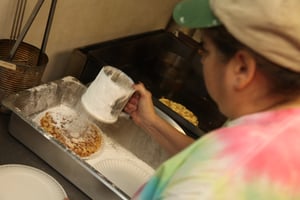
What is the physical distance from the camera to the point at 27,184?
833 millimetres

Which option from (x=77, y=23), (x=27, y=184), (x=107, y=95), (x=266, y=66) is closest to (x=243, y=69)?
(x=266, y=66)

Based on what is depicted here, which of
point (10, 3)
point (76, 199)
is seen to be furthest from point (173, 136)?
point (10, 3)

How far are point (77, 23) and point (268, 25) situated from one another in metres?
0.81

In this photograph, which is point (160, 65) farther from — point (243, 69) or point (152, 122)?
point (243, 69)

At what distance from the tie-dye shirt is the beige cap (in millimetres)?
68

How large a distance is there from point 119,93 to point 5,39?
30cm

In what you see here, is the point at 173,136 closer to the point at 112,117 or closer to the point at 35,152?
the point at 112,117

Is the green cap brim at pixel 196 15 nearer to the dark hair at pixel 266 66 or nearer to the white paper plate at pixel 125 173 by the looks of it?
the dark hair at pixel 266 66

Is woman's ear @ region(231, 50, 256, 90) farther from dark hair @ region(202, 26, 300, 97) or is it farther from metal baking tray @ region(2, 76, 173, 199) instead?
metal baking tray @ region(2, 76, 173, 199)

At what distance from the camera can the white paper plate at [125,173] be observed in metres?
0.99

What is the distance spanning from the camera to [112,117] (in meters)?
0.89

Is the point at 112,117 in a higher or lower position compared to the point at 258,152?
lower

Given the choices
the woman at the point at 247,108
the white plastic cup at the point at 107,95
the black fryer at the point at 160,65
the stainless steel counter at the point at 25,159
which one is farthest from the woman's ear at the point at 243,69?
the black fryer at the point at 160,65

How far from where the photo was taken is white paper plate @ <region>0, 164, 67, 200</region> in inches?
31.8
